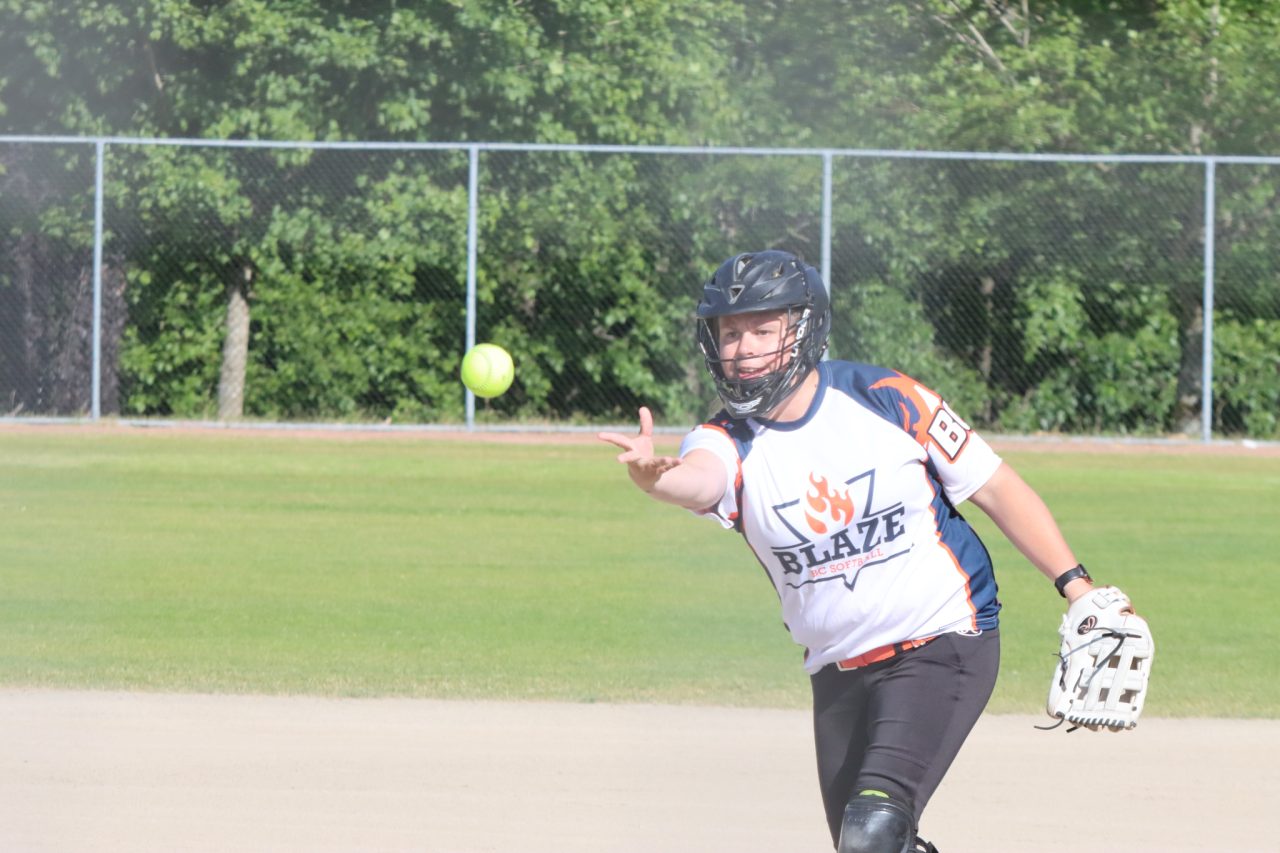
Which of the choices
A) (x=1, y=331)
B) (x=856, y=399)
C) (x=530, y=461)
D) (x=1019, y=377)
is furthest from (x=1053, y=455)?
(x=856, y=399)

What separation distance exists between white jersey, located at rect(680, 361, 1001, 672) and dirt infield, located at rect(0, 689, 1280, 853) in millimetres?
1496

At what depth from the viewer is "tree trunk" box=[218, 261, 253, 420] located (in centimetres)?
1780

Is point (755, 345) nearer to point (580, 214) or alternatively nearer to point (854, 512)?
point (854, 512)

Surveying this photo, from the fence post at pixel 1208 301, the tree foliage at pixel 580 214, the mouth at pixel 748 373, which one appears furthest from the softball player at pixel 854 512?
the tree foliage at pixel 580 214

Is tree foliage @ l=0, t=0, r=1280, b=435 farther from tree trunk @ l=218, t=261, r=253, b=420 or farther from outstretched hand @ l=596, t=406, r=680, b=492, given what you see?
outstretched hand @ l=596, t=406, r=680, b=492

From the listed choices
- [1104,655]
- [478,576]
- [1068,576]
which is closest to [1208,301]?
[478,576]

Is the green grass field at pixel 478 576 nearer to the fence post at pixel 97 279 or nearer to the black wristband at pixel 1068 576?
the fence post at pixel 97 279

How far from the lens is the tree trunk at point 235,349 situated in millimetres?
17797

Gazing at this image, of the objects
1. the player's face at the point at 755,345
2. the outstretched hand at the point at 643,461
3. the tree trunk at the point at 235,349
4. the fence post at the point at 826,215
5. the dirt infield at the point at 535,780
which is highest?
the fence post at the point at 826,215

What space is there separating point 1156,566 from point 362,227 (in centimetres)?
936

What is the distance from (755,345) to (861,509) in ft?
1.37

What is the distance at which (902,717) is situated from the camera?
12.4ft

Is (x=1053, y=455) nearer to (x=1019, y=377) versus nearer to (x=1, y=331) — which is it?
(x=1019, y=377)

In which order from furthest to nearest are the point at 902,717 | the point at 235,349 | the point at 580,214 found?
the point at 235,349
the point at 580,214
the point at 902,717
